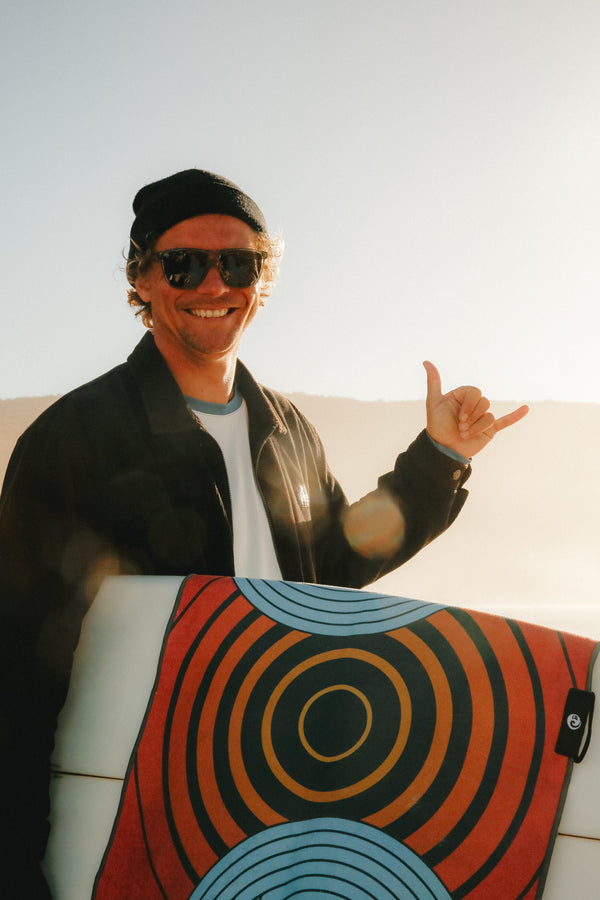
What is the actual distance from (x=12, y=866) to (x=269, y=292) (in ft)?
7.01

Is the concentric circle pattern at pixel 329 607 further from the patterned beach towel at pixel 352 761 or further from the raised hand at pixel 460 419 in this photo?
the raised hand at pixel 460 419

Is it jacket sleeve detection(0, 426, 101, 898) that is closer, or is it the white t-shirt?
jacket sleeve detection(0, 426, 101, 898)

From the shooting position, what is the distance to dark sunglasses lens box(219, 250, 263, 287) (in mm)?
2490

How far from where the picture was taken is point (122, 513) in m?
2.07

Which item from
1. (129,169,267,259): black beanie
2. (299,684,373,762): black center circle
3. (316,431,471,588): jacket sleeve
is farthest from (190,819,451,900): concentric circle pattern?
(129,169,267,259): black beanie

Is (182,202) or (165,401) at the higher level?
(182,202)

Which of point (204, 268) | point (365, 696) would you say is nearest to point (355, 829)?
point (365, 696)

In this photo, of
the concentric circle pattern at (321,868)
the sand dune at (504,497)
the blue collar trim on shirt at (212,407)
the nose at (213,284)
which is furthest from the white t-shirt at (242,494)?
the sand dune at (504,497)

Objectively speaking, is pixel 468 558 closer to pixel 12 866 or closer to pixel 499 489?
pixel 499 489

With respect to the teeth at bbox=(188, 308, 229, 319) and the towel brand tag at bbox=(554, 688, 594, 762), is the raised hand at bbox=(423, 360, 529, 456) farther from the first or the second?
the towel brand tag at bbox=(554, 688, 594, 762)

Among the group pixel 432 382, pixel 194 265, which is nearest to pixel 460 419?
pixel 432 382

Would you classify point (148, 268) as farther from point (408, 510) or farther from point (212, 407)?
point (408, 510)

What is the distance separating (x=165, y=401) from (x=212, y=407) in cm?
27

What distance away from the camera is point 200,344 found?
243 centimetres
